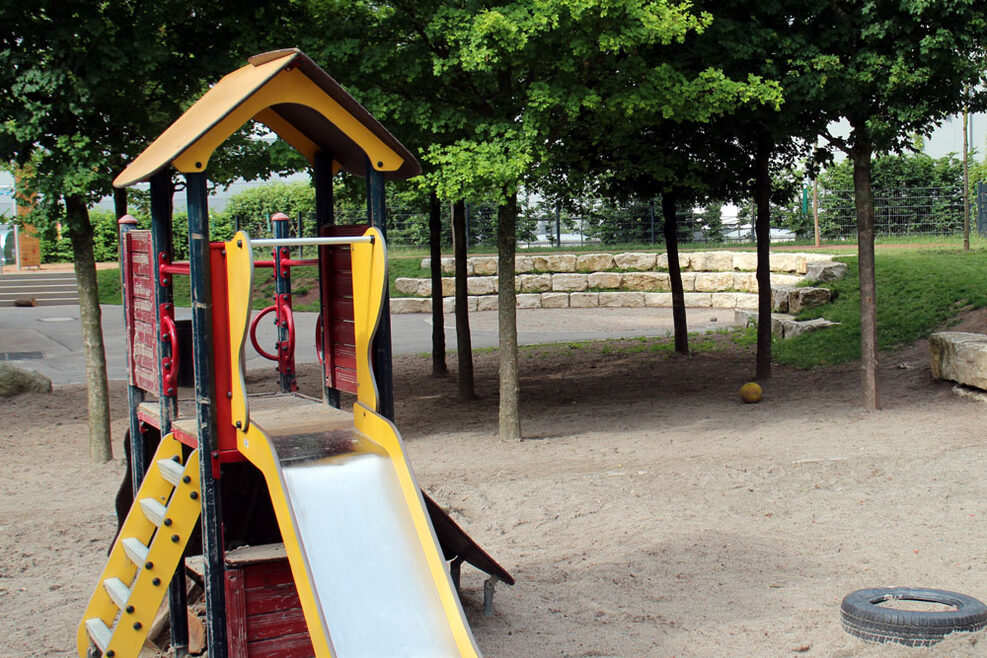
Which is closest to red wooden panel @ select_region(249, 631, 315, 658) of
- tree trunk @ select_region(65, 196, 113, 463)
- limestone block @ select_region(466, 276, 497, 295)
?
tree trunk @ select_region(65, 196, 113, 463)

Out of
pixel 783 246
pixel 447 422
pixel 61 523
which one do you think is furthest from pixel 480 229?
pixel 61 523

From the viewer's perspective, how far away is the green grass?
43.4 ft

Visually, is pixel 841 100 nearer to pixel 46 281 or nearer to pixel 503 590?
pixel 503 590

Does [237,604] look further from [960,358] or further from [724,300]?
[724,300]

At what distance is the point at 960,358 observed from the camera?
1016cm

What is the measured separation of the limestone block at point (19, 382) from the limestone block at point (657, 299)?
48.3ft

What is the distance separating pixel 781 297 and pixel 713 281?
604 centimetres

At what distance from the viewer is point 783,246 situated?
27.2m

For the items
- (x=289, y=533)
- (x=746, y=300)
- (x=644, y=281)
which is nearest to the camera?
(x=289, y=533)

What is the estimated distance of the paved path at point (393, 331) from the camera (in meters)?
17.3

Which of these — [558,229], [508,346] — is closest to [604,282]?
[558,229]

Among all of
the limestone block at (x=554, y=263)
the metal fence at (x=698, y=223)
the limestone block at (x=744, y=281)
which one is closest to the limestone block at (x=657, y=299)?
the limestone block at (x=744, y=281)

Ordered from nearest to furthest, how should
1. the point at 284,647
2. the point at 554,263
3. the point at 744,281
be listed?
1. the point at 284,647
2. the point at 744,281
3. the point at 554,263

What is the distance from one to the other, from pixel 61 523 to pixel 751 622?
5.22m
